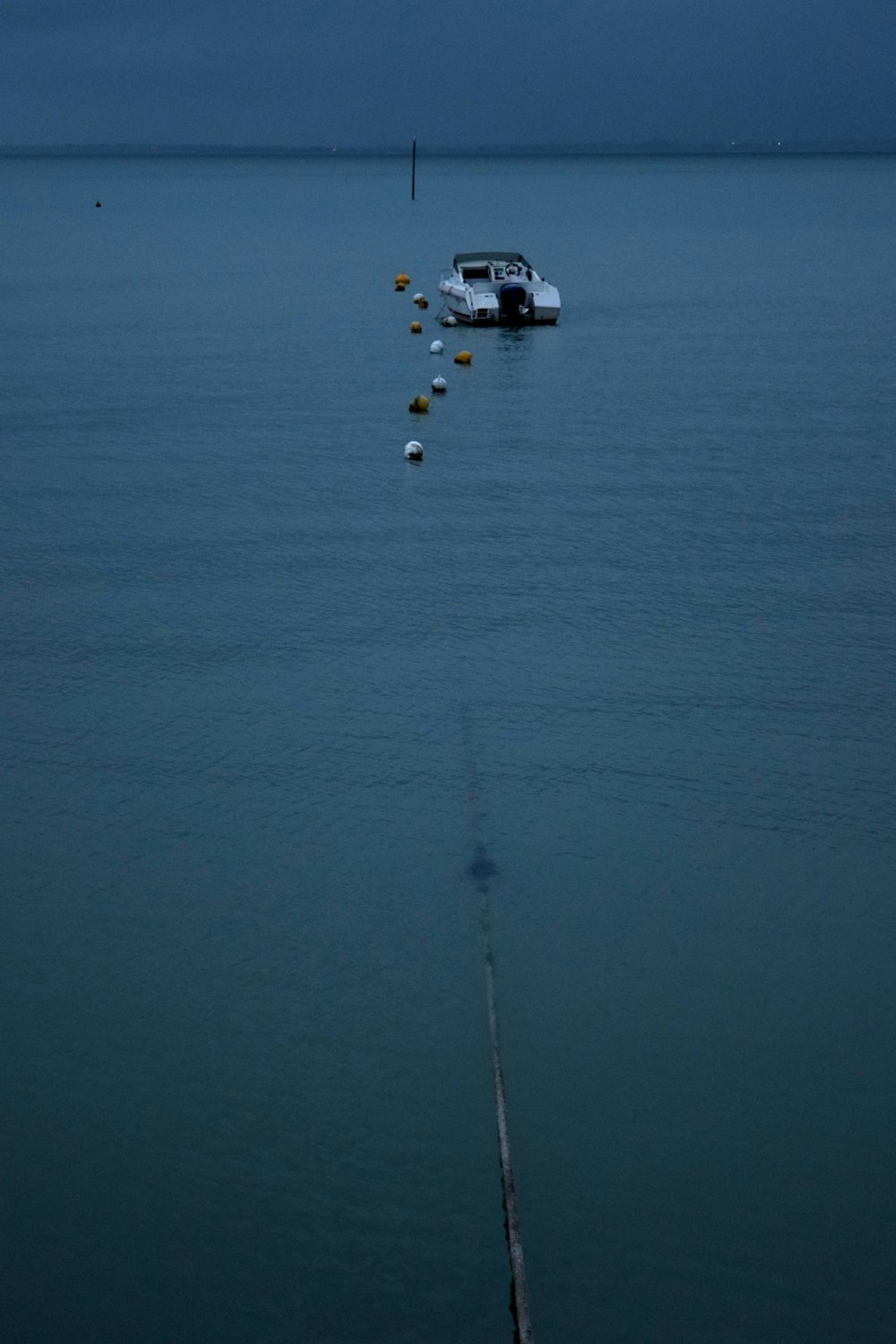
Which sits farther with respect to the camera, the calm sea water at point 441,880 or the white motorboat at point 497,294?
the white motorboat at point 497,294

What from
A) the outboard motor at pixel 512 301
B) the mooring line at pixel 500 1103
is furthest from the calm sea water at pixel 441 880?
the outboard motor at pixel 512 301

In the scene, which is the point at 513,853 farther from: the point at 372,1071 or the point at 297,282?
the point at 297,282

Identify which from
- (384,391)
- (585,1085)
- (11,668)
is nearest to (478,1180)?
(585,1085)

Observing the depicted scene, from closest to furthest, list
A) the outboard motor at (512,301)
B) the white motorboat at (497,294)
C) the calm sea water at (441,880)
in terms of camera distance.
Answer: the calm sea water at (441,880)
the outboard motor at (512,301)
the white motorboat at (497,294)

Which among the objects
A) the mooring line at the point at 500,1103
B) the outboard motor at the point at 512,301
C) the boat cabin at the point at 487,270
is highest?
the boat cabin at the point at 487,270

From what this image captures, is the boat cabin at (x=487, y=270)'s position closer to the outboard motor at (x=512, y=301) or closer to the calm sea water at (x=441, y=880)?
the outboard motor at (x=512, y=301)

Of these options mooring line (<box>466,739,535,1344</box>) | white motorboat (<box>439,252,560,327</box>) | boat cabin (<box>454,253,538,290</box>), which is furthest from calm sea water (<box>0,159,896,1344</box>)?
boat cabin (<box>454,253,538,290</box>)
